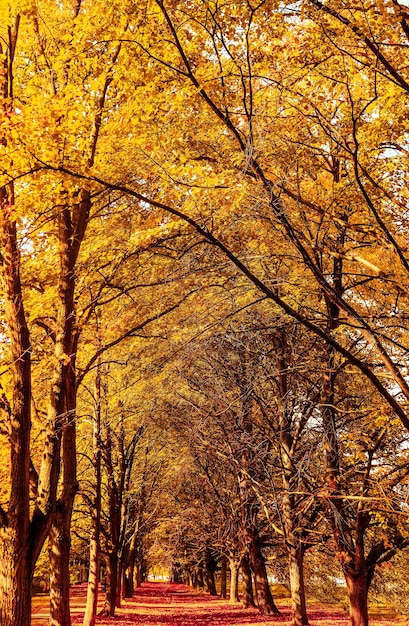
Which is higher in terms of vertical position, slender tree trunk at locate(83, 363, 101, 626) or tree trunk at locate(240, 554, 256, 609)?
slender tree trunk at locate(83, 363, 101, 626)

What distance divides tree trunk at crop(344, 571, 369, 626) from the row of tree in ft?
0.11

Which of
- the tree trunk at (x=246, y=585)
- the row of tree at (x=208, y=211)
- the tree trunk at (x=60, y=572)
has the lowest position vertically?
the tree trunk at (x=246, y=585)

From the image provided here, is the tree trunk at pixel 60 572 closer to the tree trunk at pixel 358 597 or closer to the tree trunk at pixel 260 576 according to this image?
the tree trunk at pixel 358 597

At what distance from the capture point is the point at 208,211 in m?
5.04

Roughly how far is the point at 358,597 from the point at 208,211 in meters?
8.20

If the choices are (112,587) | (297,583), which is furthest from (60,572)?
(112,587)

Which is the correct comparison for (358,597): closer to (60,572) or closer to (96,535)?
(60,572)

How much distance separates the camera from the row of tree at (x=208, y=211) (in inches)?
198

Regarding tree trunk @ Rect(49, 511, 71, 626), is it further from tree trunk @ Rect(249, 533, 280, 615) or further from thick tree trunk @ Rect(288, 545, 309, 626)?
tree trunk @ Rect(249, 533, 280, 615)

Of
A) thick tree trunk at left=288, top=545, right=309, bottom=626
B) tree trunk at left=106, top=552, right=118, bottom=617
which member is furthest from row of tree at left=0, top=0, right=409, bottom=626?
tree trunk at left=106, top=552, right=118, bottom=617

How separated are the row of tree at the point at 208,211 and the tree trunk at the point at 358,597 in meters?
0.03

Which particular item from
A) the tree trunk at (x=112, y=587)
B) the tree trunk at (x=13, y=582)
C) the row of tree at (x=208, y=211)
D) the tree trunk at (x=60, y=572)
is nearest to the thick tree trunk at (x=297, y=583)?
the row of tree at (x=208, y=211)

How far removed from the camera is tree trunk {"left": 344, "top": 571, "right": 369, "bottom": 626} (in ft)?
33.6

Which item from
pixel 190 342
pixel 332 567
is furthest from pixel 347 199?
pixel 332 567
